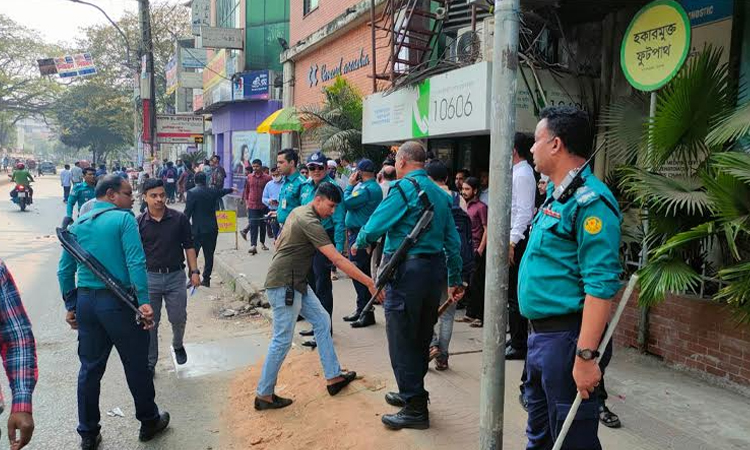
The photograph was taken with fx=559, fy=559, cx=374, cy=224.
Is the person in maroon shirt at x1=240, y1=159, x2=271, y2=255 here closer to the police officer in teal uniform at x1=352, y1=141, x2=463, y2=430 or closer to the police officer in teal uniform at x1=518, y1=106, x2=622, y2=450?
the police officer in teal uniform at x1=352, y1=141, x2=463, y2=430

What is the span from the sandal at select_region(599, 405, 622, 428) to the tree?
48.0m

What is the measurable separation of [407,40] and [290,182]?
4.56 meters

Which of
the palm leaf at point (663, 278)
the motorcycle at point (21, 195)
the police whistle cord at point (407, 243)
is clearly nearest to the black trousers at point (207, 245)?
the police whistle cord at point (407, 243)

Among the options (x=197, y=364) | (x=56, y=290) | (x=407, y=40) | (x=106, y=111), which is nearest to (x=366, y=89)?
(x=407, y=40)

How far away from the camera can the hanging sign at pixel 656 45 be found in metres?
4.52

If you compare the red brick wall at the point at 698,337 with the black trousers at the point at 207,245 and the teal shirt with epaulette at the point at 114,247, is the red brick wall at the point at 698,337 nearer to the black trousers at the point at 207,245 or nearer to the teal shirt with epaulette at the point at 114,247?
the teal shirt with epaulette at the point at 114,247

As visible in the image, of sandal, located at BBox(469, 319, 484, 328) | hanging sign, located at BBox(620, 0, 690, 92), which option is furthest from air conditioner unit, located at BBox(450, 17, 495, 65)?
sandal, located at BBox(469, 319, 484, 328)

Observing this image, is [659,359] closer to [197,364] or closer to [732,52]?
[732,52]

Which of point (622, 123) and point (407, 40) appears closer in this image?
point (622, 123)

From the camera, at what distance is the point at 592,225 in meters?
2.29

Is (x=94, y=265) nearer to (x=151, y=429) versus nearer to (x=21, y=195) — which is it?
(x=151, y=429)

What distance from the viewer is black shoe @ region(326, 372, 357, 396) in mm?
4582

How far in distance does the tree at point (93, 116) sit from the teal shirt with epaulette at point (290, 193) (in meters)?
43.5

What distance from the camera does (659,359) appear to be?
5.20 meters
